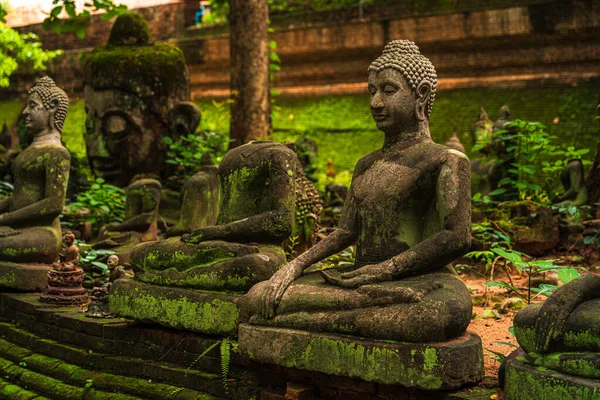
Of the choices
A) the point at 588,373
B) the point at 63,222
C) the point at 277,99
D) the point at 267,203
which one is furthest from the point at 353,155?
the point at 588,373

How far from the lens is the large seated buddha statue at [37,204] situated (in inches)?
269

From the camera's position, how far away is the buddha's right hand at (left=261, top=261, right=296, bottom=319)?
4.42 m

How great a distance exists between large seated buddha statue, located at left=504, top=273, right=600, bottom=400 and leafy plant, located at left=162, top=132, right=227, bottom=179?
23.0 feet

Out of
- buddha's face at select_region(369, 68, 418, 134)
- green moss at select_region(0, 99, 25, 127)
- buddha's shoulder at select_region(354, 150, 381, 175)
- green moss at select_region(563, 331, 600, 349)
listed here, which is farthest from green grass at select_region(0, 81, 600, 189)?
green moss at select_region(563, 331, 600, 349)

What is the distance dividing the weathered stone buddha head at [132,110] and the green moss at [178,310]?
5.82 metres

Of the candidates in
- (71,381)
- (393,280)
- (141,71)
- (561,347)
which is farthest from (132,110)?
(561,347)

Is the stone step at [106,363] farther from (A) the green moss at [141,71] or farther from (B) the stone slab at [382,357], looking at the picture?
(A) the green moss at [141,71]

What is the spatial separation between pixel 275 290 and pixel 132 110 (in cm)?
711

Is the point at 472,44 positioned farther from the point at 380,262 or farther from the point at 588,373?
the point at 588,373

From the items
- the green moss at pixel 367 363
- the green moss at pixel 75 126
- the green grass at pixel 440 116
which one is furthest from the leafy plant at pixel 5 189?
the green moss at pixel 367 363

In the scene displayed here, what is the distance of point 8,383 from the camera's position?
5.83 m

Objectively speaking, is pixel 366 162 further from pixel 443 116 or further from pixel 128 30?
pixel 128 30

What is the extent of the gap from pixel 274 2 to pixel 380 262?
10.2m

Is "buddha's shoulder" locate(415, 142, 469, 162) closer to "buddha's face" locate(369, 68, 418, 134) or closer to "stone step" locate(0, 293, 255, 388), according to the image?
"buddha's face" locate(369, 68, 418, 134)
